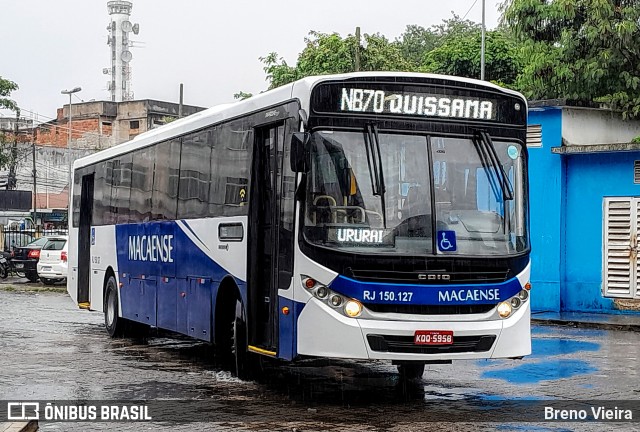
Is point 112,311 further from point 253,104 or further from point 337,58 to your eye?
point 337,58

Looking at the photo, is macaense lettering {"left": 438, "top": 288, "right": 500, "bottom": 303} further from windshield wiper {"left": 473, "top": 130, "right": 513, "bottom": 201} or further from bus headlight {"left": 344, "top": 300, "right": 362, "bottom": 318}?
windshield wiper {"left": 473, "top": 130, "right": 513, "bottom": 201}

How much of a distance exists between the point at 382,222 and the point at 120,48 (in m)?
96.7

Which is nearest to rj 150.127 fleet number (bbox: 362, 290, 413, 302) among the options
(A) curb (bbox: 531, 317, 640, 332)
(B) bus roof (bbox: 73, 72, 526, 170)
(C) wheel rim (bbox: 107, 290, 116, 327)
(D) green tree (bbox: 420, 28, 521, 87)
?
(B) bus roof (bbox: 73, 72, 526, 170)

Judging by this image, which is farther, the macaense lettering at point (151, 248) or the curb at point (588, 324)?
the curb at point (588, 324)

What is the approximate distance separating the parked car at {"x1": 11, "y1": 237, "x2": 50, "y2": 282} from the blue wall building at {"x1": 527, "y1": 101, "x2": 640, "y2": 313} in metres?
18.4

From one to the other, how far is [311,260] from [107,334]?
8.99 m

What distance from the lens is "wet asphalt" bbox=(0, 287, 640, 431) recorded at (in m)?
9.38

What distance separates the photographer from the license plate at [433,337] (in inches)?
390

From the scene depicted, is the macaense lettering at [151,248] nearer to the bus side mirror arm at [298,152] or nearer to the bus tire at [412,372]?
the bus tire at [412,372]

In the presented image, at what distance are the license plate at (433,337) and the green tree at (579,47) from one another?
658 inches

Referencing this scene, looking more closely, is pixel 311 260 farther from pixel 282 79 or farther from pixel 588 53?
pixel 282 79

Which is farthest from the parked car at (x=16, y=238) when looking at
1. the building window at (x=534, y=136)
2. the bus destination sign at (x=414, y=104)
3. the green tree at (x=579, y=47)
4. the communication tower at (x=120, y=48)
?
the communication tower at (x=120, y=48)

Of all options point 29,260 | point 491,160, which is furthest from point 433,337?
point 29,260

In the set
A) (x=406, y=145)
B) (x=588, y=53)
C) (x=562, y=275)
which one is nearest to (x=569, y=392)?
(x=406, y=145)
